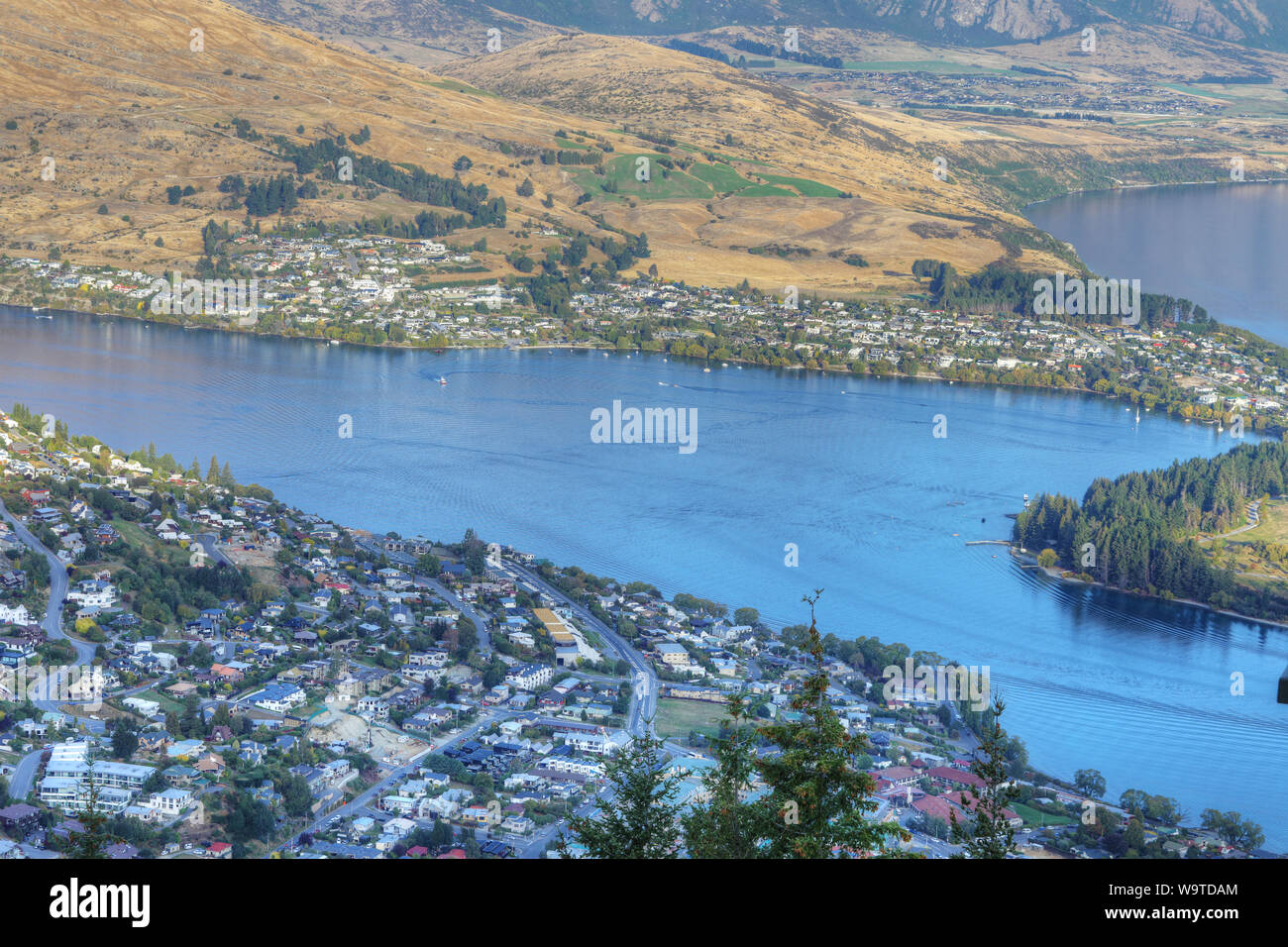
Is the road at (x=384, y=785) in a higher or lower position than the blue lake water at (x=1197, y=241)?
lower

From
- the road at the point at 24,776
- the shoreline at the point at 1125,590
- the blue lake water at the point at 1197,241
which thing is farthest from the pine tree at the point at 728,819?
the blue lake water at the point at 1197,241

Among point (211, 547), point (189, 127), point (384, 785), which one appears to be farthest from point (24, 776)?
point (189, 127)

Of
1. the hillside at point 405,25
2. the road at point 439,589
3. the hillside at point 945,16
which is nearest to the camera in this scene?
the road at point 439,589

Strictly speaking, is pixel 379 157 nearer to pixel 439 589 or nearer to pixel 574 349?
pixel 574 349

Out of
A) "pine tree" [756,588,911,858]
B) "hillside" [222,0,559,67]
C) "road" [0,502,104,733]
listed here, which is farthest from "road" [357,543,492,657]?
"hillside" [222,0,559,67]

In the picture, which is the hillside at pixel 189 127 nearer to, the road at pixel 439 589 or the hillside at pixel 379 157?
the hillside at pixel 379 157

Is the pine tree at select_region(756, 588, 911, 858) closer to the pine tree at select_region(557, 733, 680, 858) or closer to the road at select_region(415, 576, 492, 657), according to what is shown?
the pine tree at select_region(557, 733, 680, 858)

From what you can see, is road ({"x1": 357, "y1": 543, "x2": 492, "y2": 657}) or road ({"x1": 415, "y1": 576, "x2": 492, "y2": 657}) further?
road ({"x1": 357, "y1": 543, "x2": 492, "y2": 657})
